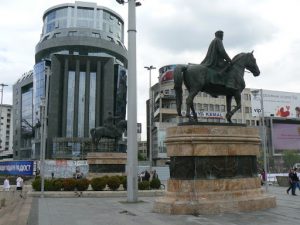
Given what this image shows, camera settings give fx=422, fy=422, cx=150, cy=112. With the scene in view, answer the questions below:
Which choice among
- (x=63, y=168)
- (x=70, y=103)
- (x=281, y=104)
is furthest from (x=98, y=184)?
(x=70, y=103)

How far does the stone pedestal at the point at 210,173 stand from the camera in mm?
13961

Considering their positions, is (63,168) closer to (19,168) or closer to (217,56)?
(19,168)

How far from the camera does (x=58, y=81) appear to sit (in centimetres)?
10331

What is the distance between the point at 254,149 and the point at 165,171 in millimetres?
41952

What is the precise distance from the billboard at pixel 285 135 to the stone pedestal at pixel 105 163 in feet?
233

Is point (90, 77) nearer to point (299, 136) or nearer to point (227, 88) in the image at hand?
point (299, 136)

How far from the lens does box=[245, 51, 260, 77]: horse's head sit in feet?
55.3

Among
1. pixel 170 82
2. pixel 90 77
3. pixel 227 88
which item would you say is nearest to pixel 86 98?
pixel 90 77

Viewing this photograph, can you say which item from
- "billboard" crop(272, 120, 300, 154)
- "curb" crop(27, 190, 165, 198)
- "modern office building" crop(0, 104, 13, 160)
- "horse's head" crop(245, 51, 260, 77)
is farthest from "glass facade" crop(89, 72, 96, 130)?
"horse's head" crop(245, 51, 260, 77)

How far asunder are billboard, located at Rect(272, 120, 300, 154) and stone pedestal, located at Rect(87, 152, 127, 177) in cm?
7098

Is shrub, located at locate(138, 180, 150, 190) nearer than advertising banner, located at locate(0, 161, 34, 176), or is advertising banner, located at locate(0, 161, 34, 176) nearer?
shrub, located at locate(138, 180, 150, 190)

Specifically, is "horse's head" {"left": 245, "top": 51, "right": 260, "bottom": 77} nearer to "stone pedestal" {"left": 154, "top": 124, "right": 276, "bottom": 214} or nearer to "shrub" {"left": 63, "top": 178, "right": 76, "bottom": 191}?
"stone pedestal" {"left": 154, "top": 124, "right": 276, "bottom": 214}

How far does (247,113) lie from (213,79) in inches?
3492

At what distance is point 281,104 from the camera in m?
96.8
